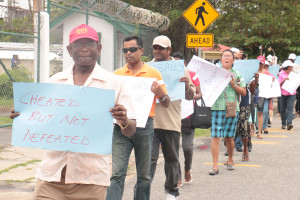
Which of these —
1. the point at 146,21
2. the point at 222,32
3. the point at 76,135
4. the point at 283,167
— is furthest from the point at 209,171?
the point at 222,32

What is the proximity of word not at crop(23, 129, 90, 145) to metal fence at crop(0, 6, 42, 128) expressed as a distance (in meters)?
5.17

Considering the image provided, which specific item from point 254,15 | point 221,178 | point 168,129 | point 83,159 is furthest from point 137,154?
point 254,15

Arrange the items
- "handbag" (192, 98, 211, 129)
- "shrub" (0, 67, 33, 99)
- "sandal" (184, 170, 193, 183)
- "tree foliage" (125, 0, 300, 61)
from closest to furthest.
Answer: "sandal" (184, 170, 193, 183) < "handbag" (192, 98, 211, 129) < "shrub" (0, 67, 33, 99) < "tree foliage" (125, 0, 300, 61)

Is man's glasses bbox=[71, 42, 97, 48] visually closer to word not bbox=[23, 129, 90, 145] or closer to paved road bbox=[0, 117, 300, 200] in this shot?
word not bbox=[23, 129, 90, 145]

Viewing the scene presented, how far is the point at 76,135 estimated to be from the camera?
3.26 metres

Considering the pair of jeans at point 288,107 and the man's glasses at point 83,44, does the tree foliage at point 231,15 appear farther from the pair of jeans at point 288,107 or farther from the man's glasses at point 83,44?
the man's glasses at point 83,44

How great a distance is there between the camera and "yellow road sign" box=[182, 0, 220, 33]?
37.8 feet

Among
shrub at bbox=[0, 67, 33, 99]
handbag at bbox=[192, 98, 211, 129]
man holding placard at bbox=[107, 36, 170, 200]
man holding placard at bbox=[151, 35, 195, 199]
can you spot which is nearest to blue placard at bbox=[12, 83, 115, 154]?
man holding placard at bbox=[107, 36, 170, 200]

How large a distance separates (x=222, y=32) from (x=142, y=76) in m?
13.0

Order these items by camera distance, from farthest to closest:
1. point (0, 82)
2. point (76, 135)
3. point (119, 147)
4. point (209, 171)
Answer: point (0, 82)
point (209, 171)
point (119, 147)
point (76, 135)

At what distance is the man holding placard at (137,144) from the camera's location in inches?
183

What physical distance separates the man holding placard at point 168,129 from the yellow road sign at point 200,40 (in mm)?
5506

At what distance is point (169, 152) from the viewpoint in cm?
582

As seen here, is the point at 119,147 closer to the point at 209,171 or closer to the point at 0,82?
the point at 209,171
